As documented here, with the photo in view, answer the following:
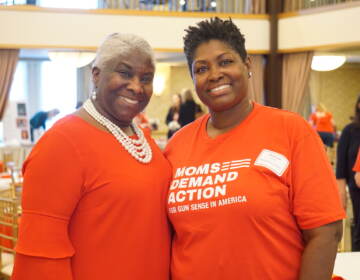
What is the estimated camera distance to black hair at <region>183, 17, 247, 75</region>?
170cm

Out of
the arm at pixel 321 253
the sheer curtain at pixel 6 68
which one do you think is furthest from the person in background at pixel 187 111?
the arm at pixel 321 253

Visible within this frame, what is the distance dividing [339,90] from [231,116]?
13.7 metres

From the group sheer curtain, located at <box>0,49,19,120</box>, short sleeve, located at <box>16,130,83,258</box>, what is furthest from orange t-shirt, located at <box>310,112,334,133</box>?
short sleeve, located at <box>16,130,83,258</box>

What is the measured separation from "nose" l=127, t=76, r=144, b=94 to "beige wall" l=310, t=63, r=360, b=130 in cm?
1333

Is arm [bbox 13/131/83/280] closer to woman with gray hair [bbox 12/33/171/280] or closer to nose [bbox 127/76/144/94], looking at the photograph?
woman with gray hair [bbox 12/33/171/280]

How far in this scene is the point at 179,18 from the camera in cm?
827

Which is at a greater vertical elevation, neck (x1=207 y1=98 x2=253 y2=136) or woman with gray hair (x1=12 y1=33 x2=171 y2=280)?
neck (x1=207 y1=98 x2=253 y2=136)

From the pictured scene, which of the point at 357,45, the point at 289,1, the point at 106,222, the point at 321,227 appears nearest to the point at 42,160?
the point at 106,222

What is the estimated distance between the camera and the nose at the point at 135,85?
168 cm

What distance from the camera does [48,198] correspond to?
58.7 inches

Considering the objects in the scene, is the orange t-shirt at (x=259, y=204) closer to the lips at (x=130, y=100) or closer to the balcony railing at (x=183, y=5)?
the lips at (x=130, y=100)

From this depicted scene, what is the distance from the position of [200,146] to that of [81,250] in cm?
55

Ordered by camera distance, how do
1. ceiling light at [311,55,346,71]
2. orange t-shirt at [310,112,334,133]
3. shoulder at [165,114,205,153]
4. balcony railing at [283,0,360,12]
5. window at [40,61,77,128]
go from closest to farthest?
shoulder at [165,114,205,153] < balcony railing at [283,0,360,12] < ceiling light at [311,55,346,71] < orange t-shirt at [310,112,334,133] < window at [40,61,77,128]

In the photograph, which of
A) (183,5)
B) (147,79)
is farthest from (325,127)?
(147,79)
